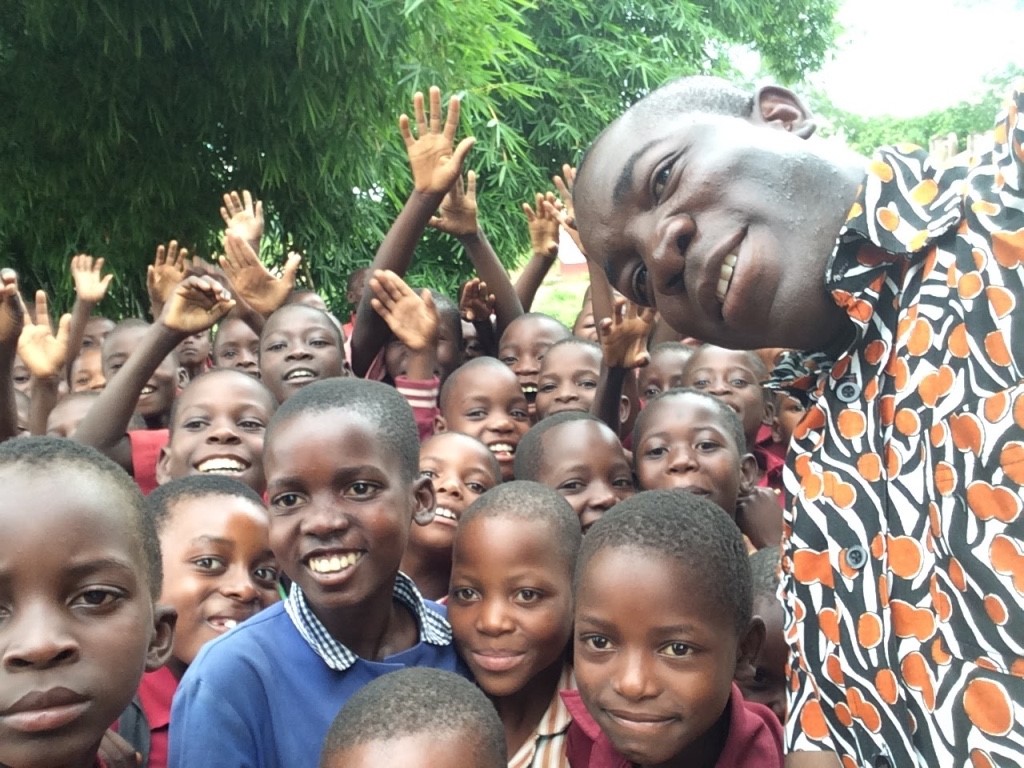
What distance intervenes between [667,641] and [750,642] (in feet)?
0.74

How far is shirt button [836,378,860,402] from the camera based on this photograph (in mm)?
1472

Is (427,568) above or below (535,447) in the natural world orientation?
below

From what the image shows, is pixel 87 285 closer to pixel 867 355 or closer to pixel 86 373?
pixel 86 373

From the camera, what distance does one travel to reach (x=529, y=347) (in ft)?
14.8

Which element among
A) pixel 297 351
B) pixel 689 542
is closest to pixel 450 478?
pixel 689 542

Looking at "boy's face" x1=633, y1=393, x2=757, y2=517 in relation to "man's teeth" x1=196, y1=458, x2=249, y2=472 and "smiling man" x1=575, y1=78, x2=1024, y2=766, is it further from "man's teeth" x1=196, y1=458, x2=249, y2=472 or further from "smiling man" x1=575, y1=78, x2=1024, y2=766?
"smiling man" x1=575, y1=78, x2=1024, y2=766

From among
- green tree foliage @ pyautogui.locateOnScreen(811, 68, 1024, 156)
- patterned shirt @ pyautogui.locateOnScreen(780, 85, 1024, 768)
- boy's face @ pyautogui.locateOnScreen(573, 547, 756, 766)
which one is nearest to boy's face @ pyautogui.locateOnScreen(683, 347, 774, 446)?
boy's face @ pyautogui.locateOnScreen(573, 547, 756, 766)

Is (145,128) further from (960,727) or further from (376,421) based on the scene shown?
(960,727)

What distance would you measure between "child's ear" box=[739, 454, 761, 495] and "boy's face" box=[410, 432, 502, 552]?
0.79 metres

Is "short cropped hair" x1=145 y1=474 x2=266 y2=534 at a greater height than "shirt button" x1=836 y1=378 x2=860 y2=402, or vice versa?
"shirt button" x1=836 y1=378 x2=860 y2=402

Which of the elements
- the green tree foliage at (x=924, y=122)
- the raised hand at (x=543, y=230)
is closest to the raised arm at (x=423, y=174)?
the raised hand at (x=543, y=230)

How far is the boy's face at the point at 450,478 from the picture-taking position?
9.19ft

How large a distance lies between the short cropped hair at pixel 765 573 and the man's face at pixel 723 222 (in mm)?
893

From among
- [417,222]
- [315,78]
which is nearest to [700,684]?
[417,222]
